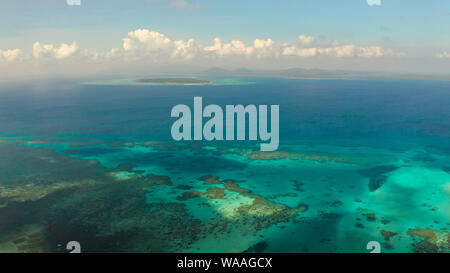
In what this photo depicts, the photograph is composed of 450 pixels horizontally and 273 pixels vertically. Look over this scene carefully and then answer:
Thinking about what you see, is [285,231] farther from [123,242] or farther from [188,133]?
[188,133]

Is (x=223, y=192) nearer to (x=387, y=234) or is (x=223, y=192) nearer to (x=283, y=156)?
(x=387, y=234)

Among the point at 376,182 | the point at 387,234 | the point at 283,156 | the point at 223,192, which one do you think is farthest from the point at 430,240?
the point at 283,156

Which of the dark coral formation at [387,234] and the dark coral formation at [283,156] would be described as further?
the dark coral formation at [283,156]

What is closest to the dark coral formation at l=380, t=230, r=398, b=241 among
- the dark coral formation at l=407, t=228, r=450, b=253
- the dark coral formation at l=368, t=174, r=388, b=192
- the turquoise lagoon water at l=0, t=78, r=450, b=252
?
the turquoise lagoon water at l=0, t=78, r=450, b=252

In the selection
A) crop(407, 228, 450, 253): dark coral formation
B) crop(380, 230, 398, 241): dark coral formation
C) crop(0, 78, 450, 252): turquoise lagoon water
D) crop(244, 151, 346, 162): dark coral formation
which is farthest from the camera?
crop(244, 151, 346, 162): dark coral formation

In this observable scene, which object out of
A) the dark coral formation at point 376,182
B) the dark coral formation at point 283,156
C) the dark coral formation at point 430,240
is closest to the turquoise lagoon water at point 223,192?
the dark coral formation at point 430,240

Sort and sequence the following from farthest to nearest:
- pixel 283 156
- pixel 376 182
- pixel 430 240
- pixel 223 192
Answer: pixel 283 156
pixel 376 182
pixel 223 192
pixel 430 240

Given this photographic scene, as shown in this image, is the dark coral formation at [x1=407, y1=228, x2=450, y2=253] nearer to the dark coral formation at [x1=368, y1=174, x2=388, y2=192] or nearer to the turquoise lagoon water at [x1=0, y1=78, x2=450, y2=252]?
the turquoise lagoon water at [x1=0, y1=78, x2=450, y2=252]

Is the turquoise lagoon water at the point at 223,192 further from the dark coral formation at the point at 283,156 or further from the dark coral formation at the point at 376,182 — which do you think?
the dark coral formation at the point at 283,156

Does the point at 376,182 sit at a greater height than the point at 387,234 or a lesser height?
greater
